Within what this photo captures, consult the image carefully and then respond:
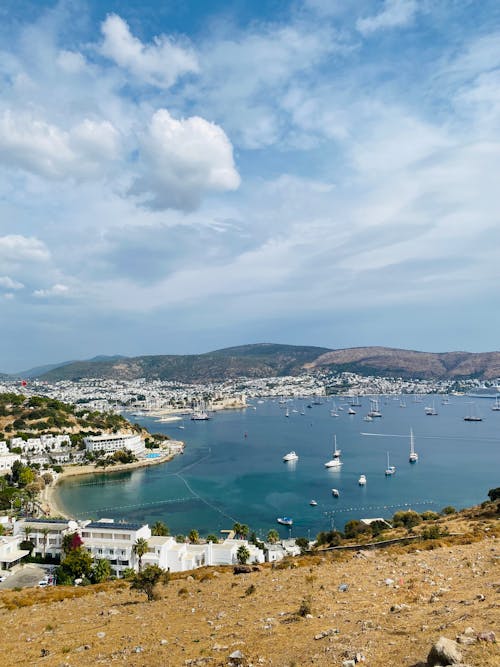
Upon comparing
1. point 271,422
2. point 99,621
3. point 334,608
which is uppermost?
point 334,608

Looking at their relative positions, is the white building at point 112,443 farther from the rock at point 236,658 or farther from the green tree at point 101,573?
the rock at point 236,658

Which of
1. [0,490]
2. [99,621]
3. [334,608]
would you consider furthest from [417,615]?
[0,490]

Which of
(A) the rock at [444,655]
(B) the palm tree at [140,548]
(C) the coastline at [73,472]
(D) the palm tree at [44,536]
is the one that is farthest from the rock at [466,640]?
(C) the coastline at [73,472]

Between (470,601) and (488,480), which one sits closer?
(470,601)

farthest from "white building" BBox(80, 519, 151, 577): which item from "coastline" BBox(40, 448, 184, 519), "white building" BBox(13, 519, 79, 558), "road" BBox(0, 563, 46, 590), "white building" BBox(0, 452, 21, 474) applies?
"white building" BBox(0, 452, 21, 474)

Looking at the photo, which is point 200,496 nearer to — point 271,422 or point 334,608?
point 334,608

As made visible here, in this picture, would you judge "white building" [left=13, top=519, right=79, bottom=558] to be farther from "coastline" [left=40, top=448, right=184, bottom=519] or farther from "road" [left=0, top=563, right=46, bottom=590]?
"coastline" [left=40, top=448, right=184, bottom=519]
